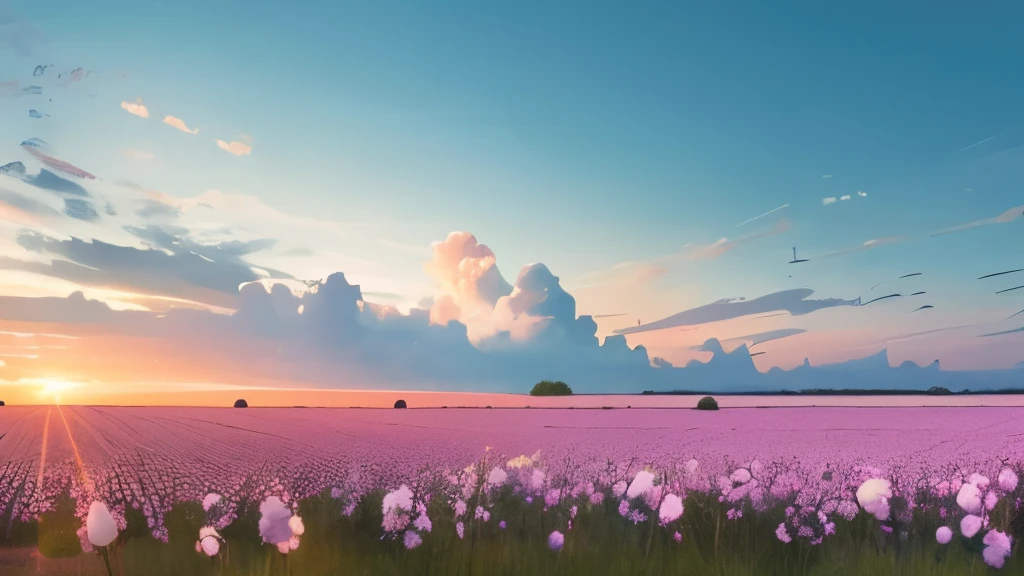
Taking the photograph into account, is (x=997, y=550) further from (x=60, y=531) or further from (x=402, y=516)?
(x=60, y=531)

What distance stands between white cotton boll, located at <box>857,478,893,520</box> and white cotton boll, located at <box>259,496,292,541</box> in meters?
4.08

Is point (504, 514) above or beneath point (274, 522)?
beneath

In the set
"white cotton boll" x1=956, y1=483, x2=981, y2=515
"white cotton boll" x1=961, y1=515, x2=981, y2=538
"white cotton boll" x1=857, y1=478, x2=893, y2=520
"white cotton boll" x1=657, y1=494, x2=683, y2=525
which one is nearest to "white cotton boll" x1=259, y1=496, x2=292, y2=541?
"white cotton boll" x1=657, y1=494, x2=683, y2=525

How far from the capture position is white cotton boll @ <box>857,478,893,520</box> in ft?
17.7

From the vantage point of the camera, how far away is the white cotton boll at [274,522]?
3.69 m

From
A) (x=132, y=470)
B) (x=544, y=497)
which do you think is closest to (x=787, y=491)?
(x=544, y=497)

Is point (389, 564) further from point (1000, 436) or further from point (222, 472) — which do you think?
point (1000, 436)

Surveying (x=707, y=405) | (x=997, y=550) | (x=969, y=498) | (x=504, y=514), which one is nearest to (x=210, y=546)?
(x=504, y=514)

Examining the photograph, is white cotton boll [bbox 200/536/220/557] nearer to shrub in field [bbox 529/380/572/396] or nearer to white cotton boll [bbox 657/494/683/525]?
white cotton boll [bbox 657/494/683/525]

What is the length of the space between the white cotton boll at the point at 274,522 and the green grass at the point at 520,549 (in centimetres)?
65

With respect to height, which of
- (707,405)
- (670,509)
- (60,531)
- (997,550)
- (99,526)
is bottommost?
(707,405)

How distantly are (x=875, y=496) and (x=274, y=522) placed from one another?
4.27m

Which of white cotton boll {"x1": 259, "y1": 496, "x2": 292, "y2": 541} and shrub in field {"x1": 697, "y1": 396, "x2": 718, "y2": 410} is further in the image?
shrub in field {"x1": 697, "y1": 396, "x2": 718, "y2": 410}

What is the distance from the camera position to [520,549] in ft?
18.1
